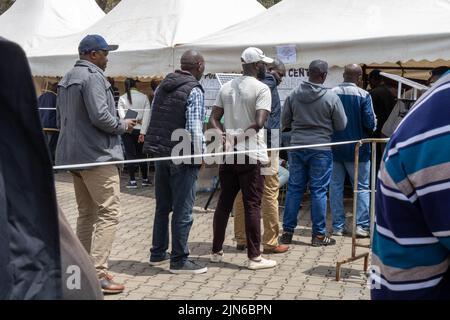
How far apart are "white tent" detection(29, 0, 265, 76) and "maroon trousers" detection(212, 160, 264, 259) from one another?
4.27 meters

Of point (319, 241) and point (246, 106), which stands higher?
point (246, 106)

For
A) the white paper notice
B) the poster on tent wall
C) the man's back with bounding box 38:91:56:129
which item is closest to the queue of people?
the white paper notice

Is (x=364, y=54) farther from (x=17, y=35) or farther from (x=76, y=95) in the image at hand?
(x=17, y=35)

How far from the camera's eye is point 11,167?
1.17 meters

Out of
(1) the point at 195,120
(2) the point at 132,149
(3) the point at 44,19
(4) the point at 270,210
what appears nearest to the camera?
(1) the point at 195,120

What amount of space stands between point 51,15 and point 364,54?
10365 mm

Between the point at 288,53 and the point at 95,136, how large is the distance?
3.93 metres

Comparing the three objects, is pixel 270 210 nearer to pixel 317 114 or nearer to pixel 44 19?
pixel 317 114

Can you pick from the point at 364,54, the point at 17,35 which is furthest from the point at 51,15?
the point at 364,54

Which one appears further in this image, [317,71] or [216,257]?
[317,71]

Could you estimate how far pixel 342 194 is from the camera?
6.72 meters

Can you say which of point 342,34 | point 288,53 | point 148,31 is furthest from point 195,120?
point 148,31

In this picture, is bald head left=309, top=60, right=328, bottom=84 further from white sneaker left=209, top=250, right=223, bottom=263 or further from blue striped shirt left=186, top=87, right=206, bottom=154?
white sneaker left=209, top=250, right=223, bottom=263
